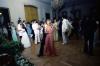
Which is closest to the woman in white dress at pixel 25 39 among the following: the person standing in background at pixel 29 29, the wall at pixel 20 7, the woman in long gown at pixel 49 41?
the person standing in background at pixel 29 29

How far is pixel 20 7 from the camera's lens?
5.14 meters

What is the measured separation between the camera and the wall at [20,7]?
16.1 feet

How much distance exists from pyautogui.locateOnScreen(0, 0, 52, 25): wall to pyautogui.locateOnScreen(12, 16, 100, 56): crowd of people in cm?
23

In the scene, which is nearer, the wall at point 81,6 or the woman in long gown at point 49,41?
the wall at point 81,6

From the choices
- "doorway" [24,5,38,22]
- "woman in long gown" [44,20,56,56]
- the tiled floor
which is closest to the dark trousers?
the tiled floor

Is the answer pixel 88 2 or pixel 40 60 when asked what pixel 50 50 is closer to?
pixel 40 60

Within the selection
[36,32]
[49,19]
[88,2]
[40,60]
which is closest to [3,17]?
[36,32]

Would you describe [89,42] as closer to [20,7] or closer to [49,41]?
[49,41]

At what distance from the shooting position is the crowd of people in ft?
14.7

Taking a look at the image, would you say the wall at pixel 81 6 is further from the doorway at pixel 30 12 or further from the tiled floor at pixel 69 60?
the tiled floor at pixel 69 60

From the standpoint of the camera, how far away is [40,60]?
443 centimetres

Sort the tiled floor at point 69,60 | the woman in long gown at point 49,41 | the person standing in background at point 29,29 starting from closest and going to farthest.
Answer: the tiled floor at point 69,60
the woman in long gown at point 49,41
the person standing in background at point 29,29

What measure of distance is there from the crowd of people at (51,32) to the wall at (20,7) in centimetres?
23

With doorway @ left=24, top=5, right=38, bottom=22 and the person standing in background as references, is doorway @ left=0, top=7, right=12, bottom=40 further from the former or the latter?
doorway @ left=24, top=5, right=38, bottom=22
